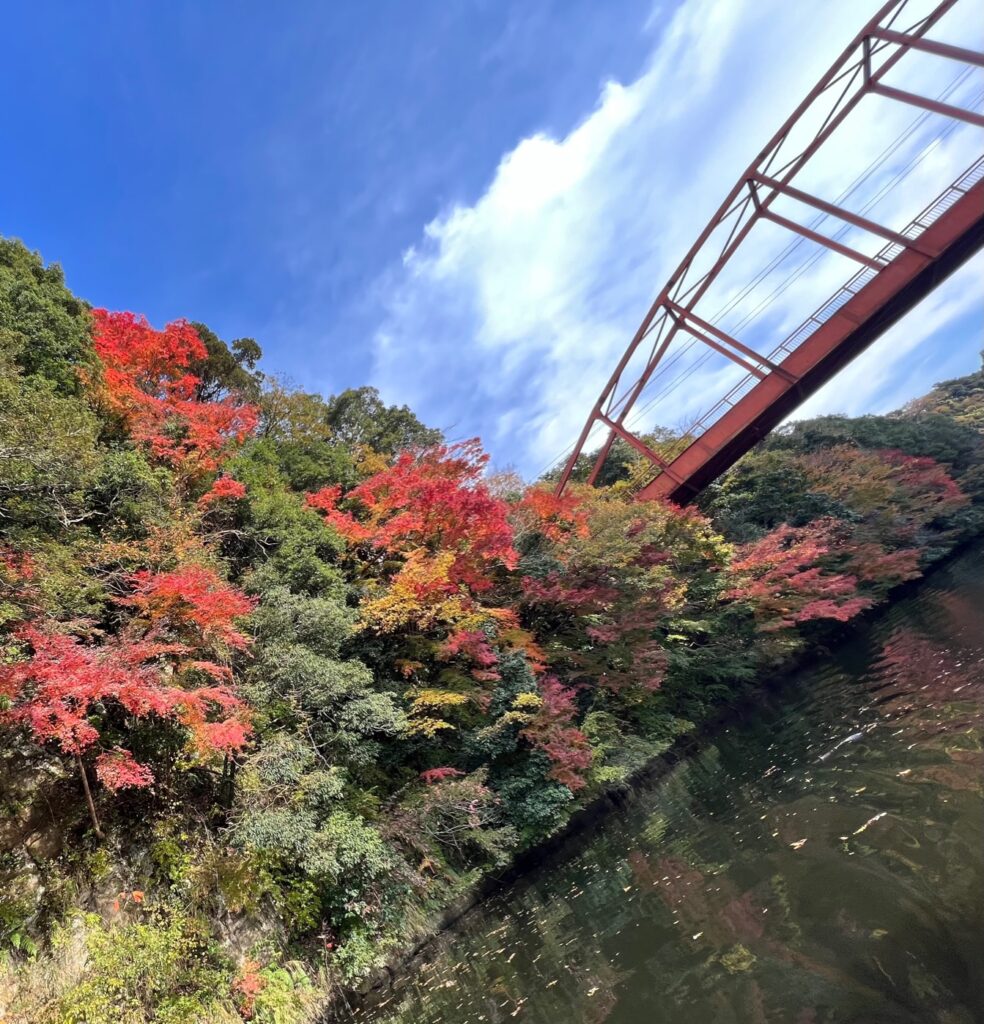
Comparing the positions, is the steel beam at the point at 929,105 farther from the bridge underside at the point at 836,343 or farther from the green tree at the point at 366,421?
the green tree at the point at 366,421

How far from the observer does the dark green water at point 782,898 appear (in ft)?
15.0

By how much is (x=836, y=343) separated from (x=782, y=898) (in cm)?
1732

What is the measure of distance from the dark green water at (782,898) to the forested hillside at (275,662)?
2.22m

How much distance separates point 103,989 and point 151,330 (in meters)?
18.4

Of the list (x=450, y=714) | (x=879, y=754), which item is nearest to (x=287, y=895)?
(x=450, y=714)

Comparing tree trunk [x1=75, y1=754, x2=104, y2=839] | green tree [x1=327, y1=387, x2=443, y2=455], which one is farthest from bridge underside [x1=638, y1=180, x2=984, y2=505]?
tree trunk [x1=75, y1=754, x2=104, y2=839]

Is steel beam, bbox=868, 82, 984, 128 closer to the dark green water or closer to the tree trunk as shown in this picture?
the dark green water

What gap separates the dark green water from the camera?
15.0ft

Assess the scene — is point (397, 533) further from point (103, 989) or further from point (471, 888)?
point (103, 989)

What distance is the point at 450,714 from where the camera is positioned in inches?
555

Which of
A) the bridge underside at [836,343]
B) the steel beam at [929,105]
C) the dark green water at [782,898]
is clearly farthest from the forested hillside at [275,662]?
the steel beam at [929,105]

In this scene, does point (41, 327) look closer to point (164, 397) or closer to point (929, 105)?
point (164, 397)

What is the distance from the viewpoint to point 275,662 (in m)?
11.4

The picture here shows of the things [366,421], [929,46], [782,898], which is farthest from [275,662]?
[929,46]
